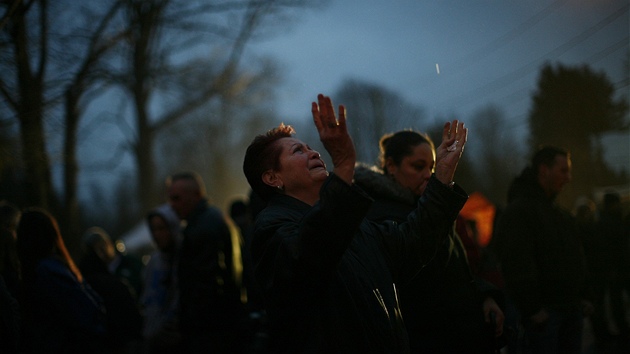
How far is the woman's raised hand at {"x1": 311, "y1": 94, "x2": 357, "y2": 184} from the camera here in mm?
1859

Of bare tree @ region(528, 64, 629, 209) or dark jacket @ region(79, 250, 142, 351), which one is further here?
bare tree @ region(528, 64, 629, 209)

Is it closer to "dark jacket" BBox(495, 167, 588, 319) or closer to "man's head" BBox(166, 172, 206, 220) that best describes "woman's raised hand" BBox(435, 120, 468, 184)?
"dark jacket" BBox(495, 167, 588, 319)

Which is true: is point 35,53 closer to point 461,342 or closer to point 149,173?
point 461,342

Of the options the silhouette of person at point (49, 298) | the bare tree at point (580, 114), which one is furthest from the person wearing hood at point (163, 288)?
the bare tree at point (580, 114)

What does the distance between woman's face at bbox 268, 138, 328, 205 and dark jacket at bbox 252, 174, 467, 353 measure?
5 cm

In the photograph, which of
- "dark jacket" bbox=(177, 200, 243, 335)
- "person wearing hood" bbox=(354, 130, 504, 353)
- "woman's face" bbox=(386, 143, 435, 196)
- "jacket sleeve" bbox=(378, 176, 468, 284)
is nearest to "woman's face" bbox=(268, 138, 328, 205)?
Result: "jacket sleeve" bbox=(378, 176, 468, 284)

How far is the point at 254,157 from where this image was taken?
252 centimetres

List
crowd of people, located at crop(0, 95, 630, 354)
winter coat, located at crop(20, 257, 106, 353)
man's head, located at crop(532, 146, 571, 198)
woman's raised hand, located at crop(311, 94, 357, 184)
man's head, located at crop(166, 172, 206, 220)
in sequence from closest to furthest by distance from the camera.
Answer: woman's raised hand, located at crop(311, 94, 357, 184) → crowd of people, located at crop(0, 95, 630, 354) → winter coat, located at crop(20, 257, 106, 353) → man's head, located at crop(532, 146, 571, 198) → man's head, located at crop(166, 172, 206, 220)

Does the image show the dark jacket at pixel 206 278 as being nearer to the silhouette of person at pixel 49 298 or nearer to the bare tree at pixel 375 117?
the silhouette of person at pixel 49 298

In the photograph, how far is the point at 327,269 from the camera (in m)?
1.95

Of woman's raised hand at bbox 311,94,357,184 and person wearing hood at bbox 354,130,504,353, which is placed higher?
woman's raised hand at bbox 311,94,357,184

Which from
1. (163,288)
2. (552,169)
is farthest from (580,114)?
(163,288)

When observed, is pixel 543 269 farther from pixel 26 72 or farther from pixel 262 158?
pixel 26 72

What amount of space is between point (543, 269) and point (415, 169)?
1.56 meters
